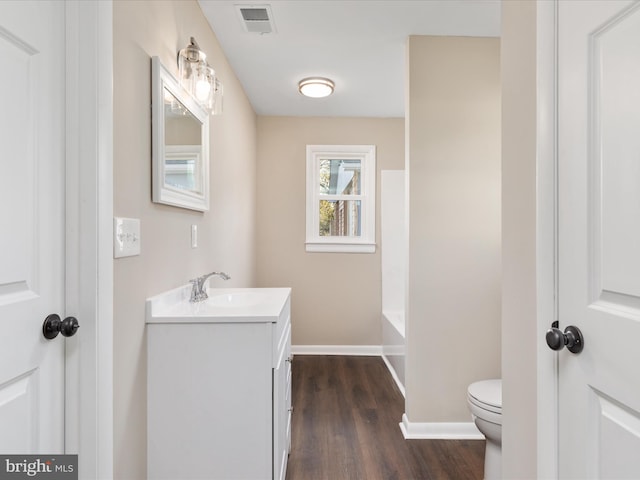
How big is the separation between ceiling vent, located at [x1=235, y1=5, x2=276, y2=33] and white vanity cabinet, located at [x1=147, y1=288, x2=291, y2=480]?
1630 mm

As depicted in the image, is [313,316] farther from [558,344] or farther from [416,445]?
[558,344]

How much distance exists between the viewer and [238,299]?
2023 millimetres

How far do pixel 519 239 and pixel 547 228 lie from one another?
153 mm

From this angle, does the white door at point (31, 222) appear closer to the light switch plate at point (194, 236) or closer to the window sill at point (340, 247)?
the light switch plate at point (194, 236)

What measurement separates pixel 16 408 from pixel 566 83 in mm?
1587

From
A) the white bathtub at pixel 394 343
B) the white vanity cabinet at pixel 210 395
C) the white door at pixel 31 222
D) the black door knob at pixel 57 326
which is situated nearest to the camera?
the white door at pixel 31 222

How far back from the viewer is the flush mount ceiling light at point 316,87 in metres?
2.91

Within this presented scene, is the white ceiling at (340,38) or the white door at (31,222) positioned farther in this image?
the white ceiling at (340,38)

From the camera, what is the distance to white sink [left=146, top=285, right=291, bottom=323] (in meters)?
→ 1.41

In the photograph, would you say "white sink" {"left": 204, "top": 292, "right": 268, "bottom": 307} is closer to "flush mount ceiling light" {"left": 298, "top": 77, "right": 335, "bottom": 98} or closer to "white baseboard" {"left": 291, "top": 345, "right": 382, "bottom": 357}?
"flush mount ceiling light" {"left": 298, "top": 77, "right": 335, "bottom": 98}

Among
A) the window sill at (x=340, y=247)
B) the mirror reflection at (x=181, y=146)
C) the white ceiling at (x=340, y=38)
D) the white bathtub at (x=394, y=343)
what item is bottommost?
the white bathtub at (x=394, y=343)

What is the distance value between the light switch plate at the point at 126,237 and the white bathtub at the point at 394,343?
205 cm

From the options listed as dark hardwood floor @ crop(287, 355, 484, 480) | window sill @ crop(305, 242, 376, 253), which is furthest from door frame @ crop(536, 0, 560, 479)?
window sill @ crop(305, 242, 376, 253)
